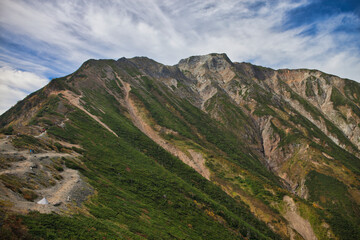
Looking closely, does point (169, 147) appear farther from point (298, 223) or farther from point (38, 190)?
point (38, 190)

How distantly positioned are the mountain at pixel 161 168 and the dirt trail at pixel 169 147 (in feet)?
2.00

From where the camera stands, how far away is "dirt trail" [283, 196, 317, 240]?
181 ft

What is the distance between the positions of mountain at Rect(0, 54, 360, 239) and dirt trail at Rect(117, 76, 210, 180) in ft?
2.00

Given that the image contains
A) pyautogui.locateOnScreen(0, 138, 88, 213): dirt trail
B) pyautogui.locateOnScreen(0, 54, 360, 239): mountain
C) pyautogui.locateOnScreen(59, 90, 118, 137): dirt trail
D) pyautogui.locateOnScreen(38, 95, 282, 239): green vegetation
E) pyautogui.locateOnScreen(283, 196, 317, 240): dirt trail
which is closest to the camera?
pyautogui.locateOnScreen(0, 138, 88, 213): dirt trail

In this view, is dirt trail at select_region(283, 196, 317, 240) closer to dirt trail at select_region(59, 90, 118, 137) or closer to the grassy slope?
the grassy slope

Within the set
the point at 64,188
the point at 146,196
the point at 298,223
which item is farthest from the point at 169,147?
the point at 64,188

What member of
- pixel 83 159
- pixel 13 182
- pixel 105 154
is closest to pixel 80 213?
pixel 13 182

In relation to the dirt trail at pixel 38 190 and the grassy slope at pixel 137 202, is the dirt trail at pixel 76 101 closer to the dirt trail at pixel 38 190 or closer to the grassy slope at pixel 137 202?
the grassy slope at pixel 137 202

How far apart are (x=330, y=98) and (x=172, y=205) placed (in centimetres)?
22950

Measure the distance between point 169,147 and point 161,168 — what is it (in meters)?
31.3

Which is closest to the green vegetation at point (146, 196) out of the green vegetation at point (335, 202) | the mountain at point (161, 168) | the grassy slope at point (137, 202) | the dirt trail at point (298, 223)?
the grassy slope at point (137, 202)

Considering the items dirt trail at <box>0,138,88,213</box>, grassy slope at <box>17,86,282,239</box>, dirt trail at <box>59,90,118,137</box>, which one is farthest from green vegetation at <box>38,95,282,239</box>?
dirt trail at <box>59,90,118,137</box>

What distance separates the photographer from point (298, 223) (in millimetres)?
57469

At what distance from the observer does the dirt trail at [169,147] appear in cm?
7702
